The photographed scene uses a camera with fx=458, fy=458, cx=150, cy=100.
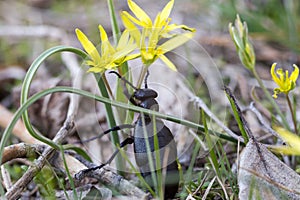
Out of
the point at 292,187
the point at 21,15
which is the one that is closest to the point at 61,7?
the point at 21,15

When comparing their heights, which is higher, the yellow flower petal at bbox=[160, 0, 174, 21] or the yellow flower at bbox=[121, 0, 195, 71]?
the yellow flower petal at bbox=[160, 0, 174, 21]

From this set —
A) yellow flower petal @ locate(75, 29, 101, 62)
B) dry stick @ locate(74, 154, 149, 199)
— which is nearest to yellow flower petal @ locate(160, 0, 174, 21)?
yellow flower petal @ locate(75, 29, 101, 62)

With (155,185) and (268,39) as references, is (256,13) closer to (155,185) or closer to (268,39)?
(268,39)

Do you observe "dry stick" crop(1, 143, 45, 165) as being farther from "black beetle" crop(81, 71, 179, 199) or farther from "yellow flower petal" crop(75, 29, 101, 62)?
"yellow flower petal" crop(75, 29, 101, 62)

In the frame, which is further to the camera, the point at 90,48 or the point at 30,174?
the point at 30,174

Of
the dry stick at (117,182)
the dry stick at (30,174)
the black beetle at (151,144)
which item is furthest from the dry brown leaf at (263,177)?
the dry stick at (30,174)

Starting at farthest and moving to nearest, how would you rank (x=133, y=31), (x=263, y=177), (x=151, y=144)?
(x=151, y=144), (x=133, y=31), (x=263, y=177)

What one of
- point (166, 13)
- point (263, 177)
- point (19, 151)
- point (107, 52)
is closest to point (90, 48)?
point (107, 52)

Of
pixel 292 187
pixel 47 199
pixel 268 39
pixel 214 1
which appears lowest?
pixel 47 199

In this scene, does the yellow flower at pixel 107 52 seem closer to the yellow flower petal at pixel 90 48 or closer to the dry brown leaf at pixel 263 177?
the yellow flower petal at pixel 90 48

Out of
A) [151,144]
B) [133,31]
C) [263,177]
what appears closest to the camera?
[263,177]

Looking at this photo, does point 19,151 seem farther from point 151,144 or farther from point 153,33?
point 153,33

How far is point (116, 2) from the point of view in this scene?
5461 mm

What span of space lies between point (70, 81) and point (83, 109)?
15.7 inches
